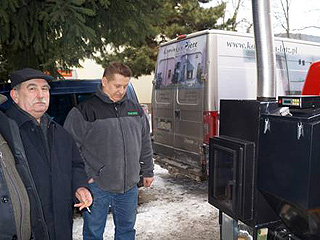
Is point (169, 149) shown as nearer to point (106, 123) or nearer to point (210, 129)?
point (210, 129)

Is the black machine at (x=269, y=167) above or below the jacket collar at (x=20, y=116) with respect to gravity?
below

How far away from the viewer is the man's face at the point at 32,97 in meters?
2.16

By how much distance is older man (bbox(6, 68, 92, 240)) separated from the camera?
2080 millimetres

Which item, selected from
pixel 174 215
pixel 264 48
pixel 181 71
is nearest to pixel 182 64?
pixel 181 71

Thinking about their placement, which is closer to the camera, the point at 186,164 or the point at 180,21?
the point at 186,164

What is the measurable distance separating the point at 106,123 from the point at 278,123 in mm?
1477

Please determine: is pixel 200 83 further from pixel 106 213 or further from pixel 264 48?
pixel 264 48

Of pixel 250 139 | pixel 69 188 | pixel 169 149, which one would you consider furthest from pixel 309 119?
pixel 169 149

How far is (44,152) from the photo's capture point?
7.02 feet

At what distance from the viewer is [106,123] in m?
2.81

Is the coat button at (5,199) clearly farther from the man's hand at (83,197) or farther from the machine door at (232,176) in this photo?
the machine door at (232,176)

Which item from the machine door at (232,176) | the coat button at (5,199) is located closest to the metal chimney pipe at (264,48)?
the machine door at (232,176)

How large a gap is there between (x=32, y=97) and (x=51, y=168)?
0.48 metres

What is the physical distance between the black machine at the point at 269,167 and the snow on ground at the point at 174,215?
1814 millimetres
